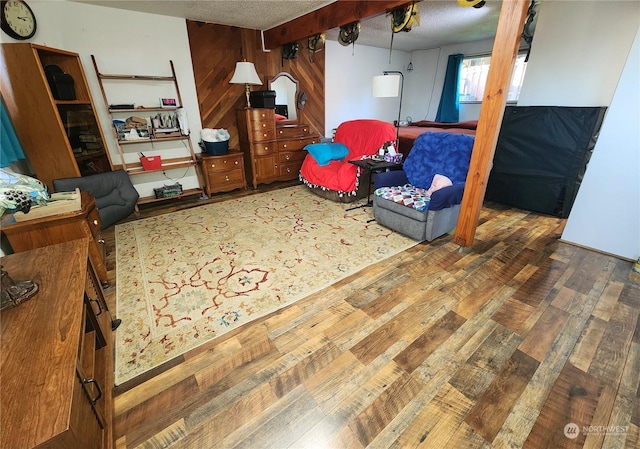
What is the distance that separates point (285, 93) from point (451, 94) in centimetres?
393

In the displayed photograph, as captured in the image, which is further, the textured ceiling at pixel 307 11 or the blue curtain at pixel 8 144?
the textured ceiling at pixel 307 11

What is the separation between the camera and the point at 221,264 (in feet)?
8.13

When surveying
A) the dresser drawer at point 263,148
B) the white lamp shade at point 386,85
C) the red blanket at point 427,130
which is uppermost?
the white lamp shade at point 386,85

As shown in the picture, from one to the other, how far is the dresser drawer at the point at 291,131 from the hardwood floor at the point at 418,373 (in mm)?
3076

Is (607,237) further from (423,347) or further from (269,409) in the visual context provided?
(269,409)

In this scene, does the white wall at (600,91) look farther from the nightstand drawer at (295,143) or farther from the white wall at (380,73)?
the white wall at (380,73)

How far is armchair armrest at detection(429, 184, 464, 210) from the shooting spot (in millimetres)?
2543

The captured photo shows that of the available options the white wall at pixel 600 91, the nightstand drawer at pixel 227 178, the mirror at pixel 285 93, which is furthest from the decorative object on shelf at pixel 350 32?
the nightstand drawer at pixel 227 178

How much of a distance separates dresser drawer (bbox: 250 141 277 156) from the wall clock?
8.16ft

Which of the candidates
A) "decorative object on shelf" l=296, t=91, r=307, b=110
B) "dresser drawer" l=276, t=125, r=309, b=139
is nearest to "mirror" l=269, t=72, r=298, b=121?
"decorative object on shelf" l=296, t=91, r=307, b=110

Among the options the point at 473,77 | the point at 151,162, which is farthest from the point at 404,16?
the point at 473,77

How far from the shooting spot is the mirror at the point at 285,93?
4578 millimetres

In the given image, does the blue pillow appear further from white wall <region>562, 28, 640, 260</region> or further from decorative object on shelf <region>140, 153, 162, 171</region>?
white wall <region>562, 28, 640, 260</region>

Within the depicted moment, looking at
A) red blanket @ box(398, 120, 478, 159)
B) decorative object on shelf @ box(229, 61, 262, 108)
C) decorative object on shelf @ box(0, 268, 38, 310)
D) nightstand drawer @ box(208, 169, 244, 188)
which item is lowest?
nightstand drawer @ box(208, 169, 244, 188)
